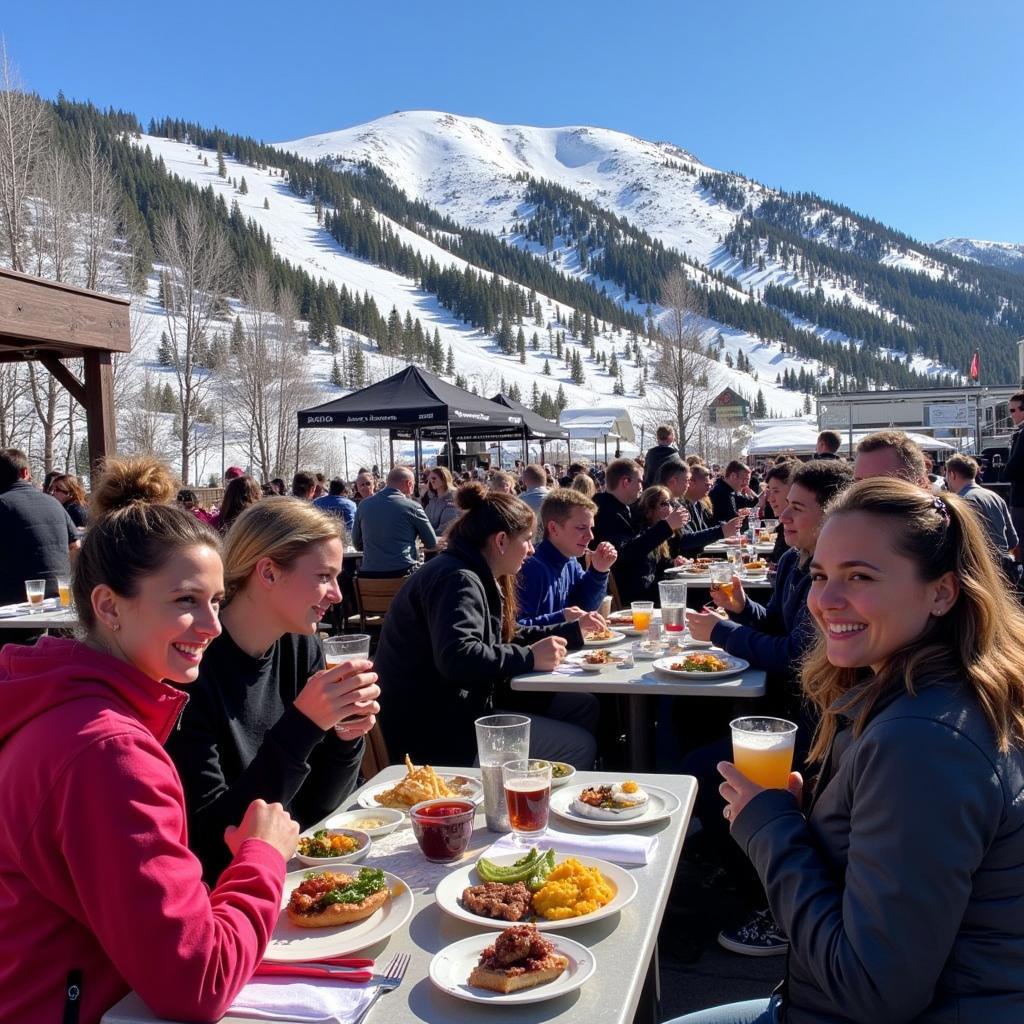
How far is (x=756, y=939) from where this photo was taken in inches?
126

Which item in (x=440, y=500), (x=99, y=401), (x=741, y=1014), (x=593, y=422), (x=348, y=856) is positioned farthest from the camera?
(x=593, y=422)

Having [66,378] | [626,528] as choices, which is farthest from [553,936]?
[66,378]

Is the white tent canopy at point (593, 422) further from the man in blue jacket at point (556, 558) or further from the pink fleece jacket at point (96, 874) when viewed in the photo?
the pink fleece jacket at point (96, 874)

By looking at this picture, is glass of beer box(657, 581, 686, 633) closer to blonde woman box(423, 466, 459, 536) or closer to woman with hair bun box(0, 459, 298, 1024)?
woman with hair bun box(0, 459, 298, 1024)

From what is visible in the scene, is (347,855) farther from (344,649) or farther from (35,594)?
(35,594)

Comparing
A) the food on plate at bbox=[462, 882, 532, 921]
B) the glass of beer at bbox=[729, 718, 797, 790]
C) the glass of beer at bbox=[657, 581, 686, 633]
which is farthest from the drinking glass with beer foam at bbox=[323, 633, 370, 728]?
the glass of beer at bbox=[657, 581, 686, 633]

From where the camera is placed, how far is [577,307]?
490 ft

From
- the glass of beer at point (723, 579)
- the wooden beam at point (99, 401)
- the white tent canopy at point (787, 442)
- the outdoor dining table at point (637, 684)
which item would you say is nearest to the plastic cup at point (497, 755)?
the outdoor dining table at point (637, 684)

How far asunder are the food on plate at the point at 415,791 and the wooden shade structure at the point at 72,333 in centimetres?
392

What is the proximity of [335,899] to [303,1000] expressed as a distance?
9.2 inches

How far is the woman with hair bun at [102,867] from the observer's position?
1.28m

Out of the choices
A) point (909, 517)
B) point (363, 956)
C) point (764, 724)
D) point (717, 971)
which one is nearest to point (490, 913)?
point (363, 956)

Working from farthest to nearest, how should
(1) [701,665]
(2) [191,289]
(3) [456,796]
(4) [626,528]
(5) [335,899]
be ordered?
1. (2) [191,289]
2. (4) [626,528]
3. (1) [701,665]
4. (3) [456,796]
5. (5) [335,899]

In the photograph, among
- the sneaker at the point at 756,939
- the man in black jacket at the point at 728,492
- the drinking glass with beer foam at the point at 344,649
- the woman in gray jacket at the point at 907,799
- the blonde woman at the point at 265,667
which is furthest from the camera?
the man in black jacket at the point at 728,492
